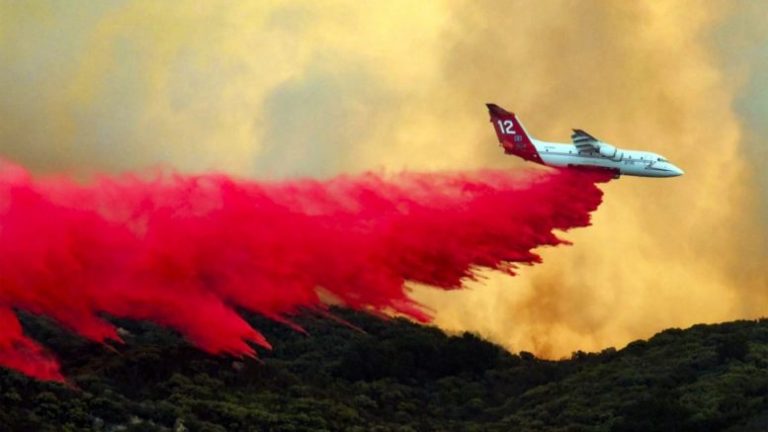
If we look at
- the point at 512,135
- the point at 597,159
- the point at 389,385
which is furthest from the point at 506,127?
the point at 389,385

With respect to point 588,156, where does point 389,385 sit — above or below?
below

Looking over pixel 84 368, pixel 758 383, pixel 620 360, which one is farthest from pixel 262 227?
pixel 620 360

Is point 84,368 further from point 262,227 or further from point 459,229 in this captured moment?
point 459,229

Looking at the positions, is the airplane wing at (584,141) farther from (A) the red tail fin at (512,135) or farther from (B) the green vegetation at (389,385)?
(B) the green vegetation at (389,385)

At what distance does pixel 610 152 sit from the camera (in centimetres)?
10100

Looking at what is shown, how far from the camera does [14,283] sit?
258 feet

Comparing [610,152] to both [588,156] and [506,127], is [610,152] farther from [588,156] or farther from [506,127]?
[506,127]

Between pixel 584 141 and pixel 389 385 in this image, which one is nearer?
pixel 584 141

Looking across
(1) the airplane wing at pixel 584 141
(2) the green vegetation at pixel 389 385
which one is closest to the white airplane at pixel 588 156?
(1) the airplane wing at pixel 584 141

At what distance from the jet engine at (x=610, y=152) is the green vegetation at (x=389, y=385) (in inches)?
871

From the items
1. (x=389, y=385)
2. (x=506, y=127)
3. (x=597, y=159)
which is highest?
(x=506, y=127)

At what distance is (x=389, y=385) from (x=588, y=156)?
131ft

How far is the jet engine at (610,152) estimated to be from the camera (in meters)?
101

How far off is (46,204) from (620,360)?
7169 centimetres
